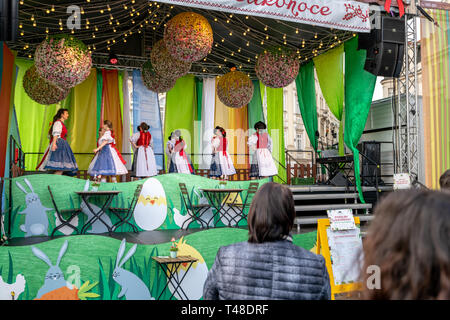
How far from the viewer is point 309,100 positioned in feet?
28.9

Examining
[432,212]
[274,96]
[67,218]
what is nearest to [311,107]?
[274,96]

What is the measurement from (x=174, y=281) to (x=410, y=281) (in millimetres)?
3867

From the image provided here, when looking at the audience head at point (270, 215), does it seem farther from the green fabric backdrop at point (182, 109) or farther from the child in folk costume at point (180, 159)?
the green fabric backdrop at point (182, 109)

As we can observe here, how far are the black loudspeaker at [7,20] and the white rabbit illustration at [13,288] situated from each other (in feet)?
7.08

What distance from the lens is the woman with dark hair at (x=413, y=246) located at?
0.81 meters

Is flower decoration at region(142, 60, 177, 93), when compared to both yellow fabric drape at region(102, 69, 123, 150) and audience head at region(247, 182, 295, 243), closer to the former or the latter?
yellow fabric drape at region(102, 69, 123, 150)

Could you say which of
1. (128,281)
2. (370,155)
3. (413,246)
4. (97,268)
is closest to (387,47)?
(370,155)

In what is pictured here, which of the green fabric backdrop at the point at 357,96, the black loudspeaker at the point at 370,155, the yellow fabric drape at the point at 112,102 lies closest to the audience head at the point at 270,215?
the green fabric backdrop at the point at 357,96

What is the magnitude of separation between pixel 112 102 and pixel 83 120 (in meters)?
0.79

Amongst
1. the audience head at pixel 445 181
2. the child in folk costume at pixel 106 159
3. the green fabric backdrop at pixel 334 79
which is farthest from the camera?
the green fabric backdrop at pixel 334 79

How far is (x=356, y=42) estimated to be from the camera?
704 cm

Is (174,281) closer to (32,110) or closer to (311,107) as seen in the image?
(311,107)

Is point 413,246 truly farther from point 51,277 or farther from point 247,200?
point 247,200

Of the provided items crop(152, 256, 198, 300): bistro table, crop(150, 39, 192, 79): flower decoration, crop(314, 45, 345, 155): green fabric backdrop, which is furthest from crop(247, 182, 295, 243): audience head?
crop(314, 45, 345, 155): green fabric backdrop
